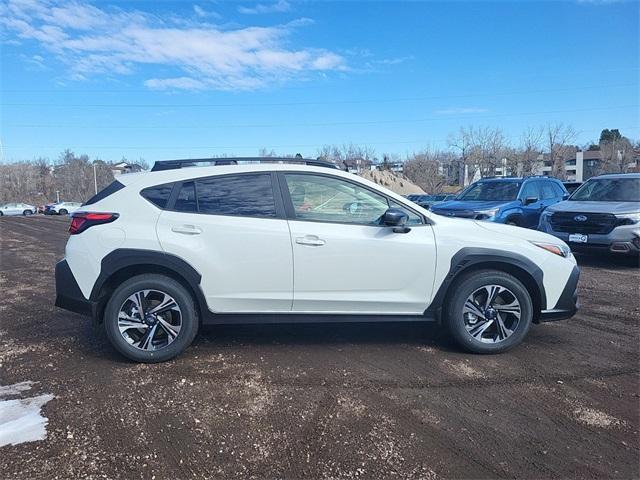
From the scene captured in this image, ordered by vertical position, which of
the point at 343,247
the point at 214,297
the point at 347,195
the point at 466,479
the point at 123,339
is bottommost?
the point at 466,479

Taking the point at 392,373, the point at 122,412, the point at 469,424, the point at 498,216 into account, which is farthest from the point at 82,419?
the point at 498,216

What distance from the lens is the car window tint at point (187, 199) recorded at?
406 centimetres

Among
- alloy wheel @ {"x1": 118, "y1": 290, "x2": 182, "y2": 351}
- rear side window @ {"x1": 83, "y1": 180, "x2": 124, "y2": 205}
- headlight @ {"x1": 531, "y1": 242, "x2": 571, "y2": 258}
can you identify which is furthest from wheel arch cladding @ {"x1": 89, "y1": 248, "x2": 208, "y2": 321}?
headlight @ {"x1": 531, "y1": 242, "x2": 571, "y2": 258}

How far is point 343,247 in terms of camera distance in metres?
4.01

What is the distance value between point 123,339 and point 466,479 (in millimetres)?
2927

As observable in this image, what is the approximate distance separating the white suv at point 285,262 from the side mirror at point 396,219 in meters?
0.01

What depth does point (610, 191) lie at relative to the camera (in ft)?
30.9

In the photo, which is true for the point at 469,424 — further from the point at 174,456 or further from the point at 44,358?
the point at 44,358

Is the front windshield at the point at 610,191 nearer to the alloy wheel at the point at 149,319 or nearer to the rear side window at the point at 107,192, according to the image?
the alloy wheel at the point at 149,319

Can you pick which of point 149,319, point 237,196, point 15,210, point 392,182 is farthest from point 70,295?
point 392,182

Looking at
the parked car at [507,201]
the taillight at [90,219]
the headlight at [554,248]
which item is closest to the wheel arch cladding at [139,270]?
the taillight at [90,219]

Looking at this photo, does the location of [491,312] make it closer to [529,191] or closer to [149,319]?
[149,319]

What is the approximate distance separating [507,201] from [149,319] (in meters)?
8.97

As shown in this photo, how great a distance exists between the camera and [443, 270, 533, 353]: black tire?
4.10 metres
